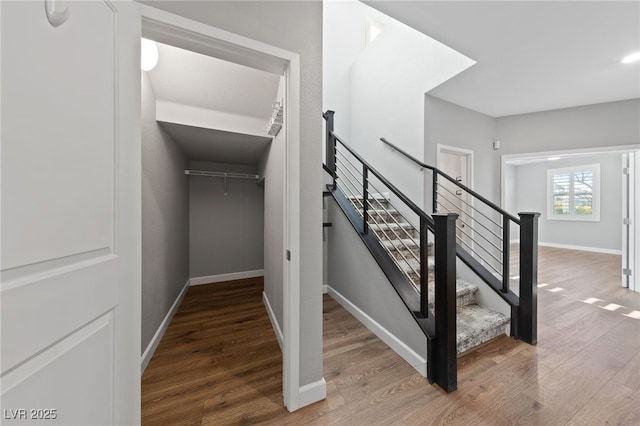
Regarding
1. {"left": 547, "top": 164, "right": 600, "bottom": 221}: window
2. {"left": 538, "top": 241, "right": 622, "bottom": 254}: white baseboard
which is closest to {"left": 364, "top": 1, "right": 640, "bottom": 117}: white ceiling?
{"left": 547, "top": 164, "right": 600, "bottom": 221}: window

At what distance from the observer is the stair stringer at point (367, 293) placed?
174 cm

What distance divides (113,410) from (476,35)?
3156 millimetres

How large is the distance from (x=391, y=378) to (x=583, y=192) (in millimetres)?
7780

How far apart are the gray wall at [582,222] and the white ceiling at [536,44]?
4.26m

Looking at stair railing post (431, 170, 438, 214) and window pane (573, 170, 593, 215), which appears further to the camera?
window pane (573, 170, 593, 215)

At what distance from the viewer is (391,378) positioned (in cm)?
159

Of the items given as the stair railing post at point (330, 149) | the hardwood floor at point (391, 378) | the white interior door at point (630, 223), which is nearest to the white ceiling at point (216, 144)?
the stair railing post at point (330, 149)

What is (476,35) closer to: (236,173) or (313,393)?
(313,393)

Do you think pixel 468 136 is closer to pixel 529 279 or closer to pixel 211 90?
pixel 529 279

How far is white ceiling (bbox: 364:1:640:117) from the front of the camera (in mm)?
1616

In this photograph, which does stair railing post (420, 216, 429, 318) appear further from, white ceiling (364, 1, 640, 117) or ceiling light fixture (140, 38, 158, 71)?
ceiling light fixture (140, 38, 158, 71)

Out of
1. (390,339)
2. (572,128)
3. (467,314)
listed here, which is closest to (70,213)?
(390,339)

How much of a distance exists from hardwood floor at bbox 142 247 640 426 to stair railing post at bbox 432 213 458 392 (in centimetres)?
11

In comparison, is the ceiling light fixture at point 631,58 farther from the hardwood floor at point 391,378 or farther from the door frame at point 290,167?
the door frame at point 290,167
